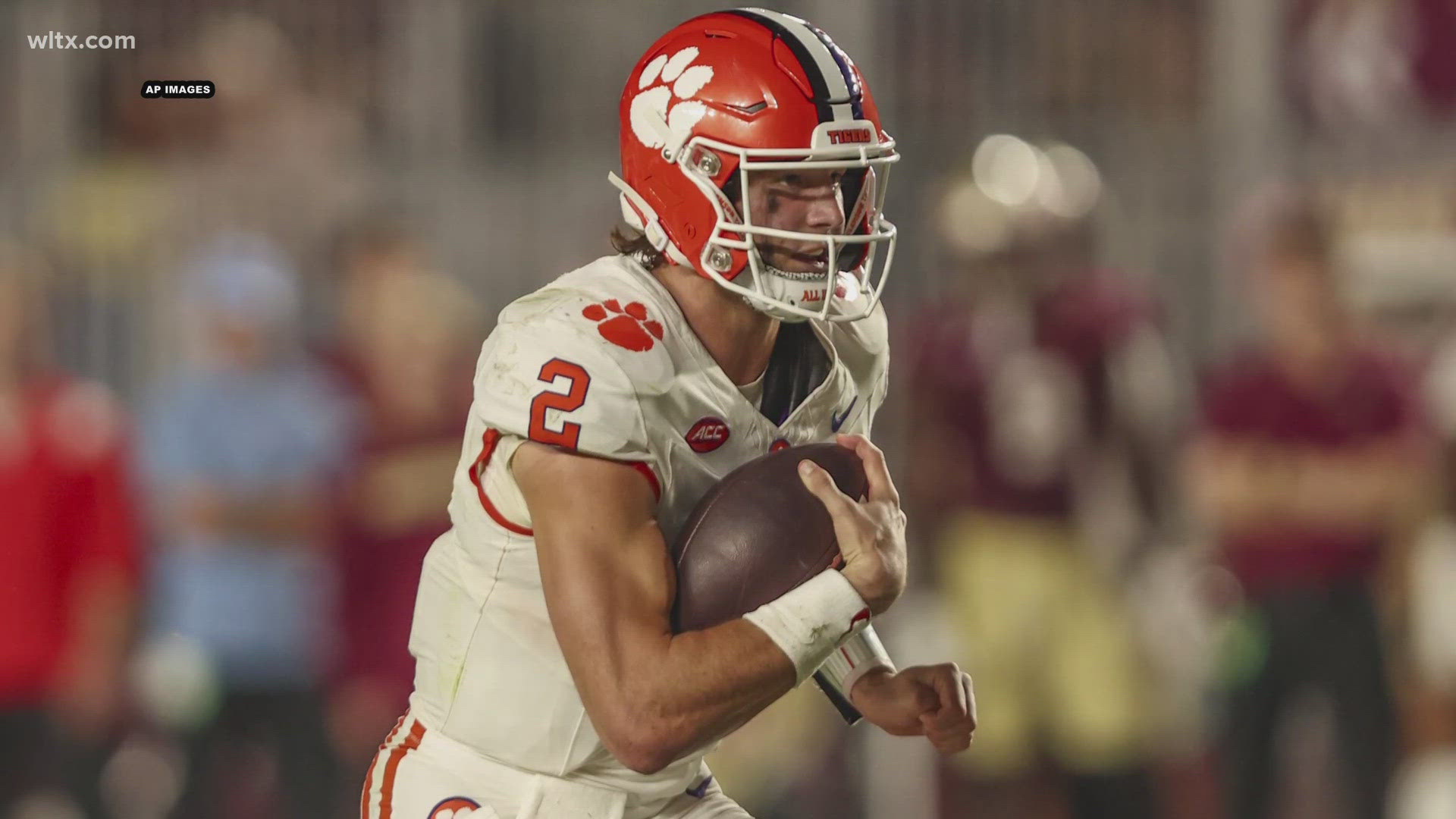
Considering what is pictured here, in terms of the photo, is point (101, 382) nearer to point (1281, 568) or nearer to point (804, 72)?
point (1281, 568)

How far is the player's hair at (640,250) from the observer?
337 centimetres

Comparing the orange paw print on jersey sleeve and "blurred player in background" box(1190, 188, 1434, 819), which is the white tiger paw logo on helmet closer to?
the orange paw print on jersey sleeve

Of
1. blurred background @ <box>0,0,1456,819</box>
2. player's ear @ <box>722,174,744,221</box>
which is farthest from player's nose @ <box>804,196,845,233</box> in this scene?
blurred background @ <box>0,0,1456,819</box>

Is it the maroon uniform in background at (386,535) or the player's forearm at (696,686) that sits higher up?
the player's forearm at (696,686)

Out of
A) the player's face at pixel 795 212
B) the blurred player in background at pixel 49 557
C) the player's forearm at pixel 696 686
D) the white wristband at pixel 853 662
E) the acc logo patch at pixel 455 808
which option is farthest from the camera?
the blurred player in background at pixel 49 557

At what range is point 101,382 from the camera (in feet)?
24.3

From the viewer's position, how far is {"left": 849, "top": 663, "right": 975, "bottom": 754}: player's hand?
Result: 3293mm

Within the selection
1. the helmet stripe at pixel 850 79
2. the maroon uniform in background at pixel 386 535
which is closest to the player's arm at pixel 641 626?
the helmet stripe at pixel 850 79

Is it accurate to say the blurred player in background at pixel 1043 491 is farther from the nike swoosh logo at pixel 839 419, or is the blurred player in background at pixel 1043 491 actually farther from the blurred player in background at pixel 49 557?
the nike swoosh logo at pixel 839 419

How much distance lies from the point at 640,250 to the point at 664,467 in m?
0.43

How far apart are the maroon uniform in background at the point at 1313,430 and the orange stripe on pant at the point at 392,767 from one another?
373 cm

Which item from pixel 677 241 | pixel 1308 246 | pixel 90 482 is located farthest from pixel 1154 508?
pixel 677 241

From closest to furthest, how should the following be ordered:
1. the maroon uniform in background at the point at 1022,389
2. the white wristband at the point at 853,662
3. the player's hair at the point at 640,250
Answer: the player's hair at the point at 640,250
the white wristband at the point at 853,662
the maroon uniform in background at the point at 1022,389

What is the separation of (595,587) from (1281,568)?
3.98 m
